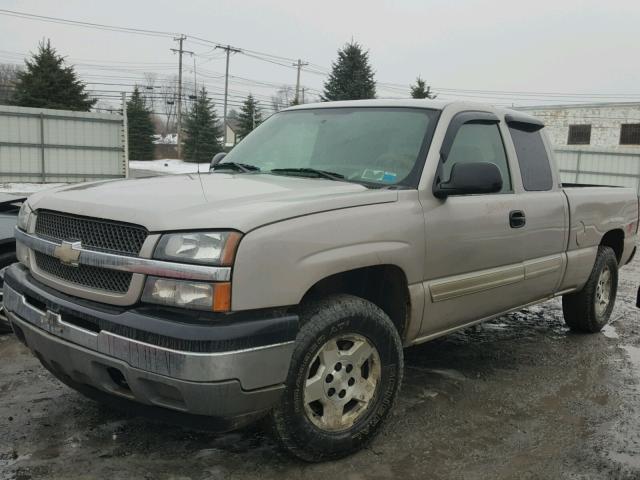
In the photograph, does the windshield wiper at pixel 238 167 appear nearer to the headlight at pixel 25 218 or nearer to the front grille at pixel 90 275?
the headlight at pixel 25 218

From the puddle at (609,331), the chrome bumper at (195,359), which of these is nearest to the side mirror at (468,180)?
the chrome bumper at (195,359)

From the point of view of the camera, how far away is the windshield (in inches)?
144

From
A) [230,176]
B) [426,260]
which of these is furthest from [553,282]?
[230,176]

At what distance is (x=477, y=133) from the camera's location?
164 inches

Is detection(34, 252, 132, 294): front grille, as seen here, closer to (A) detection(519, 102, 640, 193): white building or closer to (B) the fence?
(B) the fence

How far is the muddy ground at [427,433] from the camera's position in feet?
9.88

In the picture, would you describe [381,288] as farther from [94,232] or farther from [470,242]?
[94,232]

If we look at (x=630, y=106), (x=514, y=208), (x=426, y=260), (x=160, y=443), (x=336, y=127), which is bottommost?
(x=160, y=443)

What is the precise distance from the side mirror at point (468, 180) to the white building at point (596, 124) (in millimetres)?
32423

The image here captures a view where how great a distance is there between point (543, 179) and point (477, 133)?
0.83m

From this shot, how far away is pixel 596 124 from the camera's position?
35688 millimetres

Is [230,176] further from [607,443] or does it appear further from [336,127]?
[607,443]

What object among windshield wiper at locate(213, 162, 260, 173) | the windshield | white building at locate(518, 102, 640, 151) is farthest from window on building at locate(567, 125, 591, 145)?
windshield wiper at locate(213, 162, 260, 173)

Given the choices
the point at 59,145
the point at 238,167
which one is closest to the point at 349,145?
the point at 238,167
